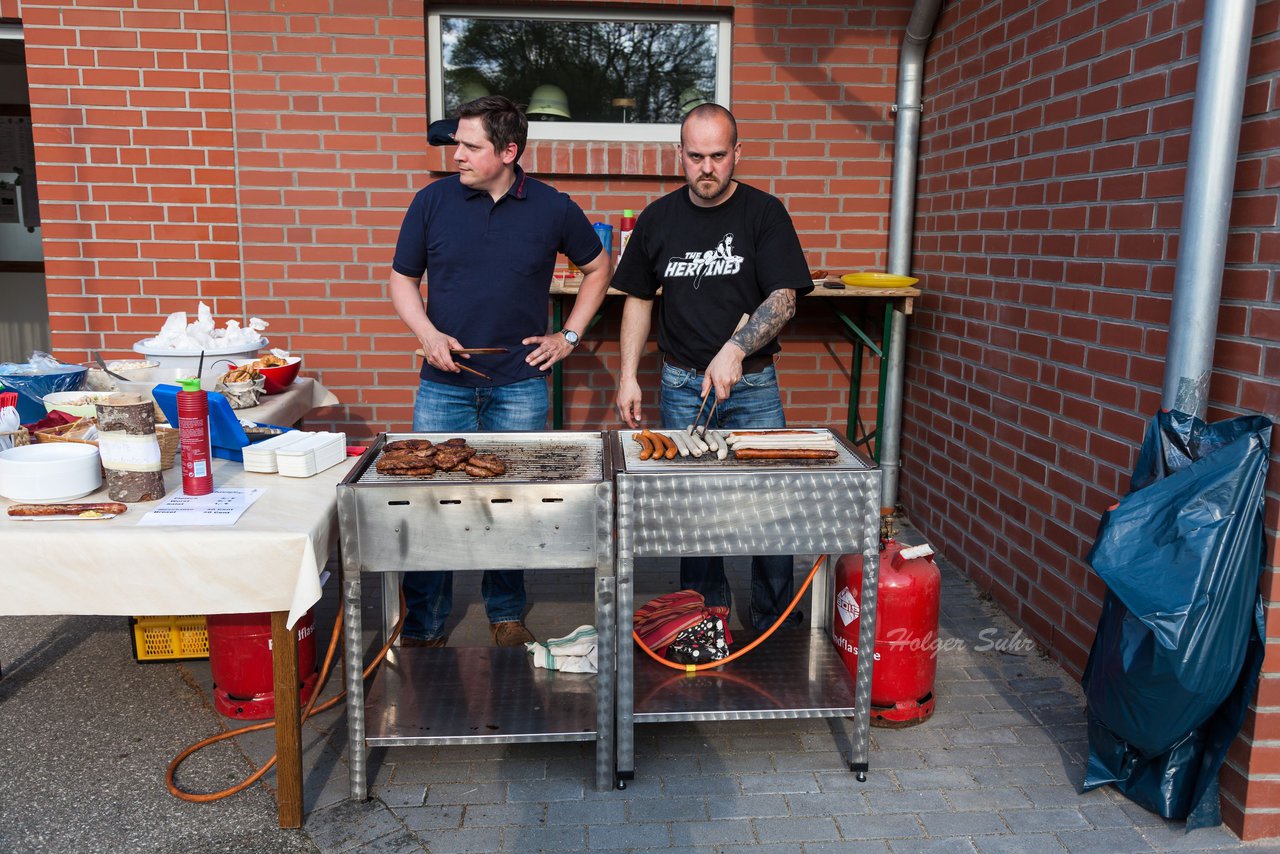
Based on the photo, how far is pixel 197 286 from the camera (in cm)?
543

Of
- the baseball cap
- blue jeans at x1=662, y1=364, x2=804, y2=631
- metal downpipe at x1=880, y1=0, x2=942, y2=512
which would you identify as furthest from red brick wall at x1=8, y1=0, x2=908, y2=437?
blue jeans at x1=662, y1=364, x2=804, y2=631

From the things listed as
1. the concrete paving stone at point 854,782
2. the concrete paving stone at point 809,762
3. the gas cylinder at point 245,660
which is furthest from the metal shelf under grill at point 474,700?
the concrete paving stone at point 854,782

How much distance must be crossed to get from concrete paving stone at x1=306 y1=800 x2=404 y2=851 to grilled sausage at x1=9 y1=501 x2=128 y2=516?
103 centimetres

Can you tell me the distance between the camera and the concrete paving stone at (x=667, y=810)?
2.90m

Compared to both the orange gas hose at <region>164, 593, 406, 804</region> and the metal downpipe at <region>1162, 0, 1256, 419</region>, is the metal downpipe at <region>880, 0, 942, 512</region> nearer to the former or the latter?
the metal downpipe at <region>1162, 0, 1256, 419</region>

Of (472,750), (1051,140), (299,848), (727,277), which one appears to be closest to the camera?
(299,848)

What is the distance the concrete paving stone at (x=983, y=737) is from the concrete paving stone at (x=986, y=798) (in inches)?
10.4

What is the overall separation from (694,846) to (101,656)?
8.37 feet

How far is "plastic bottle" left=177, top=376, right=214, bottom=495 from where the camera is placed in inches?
108

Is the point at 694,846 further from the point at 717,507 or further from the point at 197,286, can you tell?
the point at 197,286

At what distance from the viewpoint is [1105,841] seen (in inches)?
110

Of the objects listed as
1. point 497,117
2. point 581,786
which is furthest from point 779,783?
point 497,117

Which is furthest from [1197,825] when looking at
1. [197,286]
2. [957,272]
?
[197,286]

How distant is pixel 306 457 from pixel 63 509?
0.66 m
